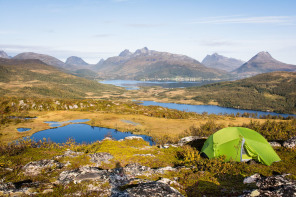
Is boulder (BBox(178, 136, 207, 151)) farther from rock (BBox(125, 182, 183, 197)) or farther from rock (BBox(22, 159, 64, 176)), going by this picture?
rock (BBox(22, 159, 64, 176))

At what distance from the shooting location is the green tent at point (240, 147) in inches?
850

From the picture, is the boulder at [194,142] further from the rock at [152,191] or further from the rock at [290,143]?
the rock at [152,191]

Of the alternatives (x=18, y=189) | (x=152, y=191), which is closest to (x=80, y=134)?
(x=18, y=189)

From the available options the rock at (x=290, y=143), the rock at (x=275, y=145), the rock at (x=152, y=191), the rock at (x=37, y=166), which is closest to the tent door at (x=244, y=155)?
the rock at (x=275, y=145)

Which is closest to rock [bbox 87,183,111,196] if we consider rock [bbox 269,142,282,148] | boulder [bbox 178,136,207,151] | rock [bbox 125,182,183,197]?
rock [bbox 125,182,183,197]

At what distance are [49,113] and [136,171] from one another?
83.4 metres

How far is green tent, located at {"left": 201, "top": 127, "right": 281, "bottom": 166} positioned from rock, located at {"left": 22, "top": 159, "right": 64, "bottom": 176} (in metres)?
17.6

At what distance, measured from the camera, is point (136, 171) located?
17.7 meters

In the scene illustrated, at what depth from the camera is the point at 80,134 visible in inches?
2516

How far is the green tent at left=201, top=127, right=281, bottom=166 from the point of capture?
21.6 metres

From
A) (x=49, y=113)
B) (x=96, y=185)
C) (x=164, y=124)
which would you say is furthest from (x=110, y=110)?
(x=96, y=185)

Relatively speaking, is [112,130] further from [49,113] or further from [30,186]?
[30,186]

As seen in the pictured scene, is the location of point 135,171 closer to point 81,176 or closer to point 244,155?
point 81,176

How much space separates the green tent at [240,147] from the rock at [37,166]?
57.9 ft
